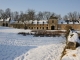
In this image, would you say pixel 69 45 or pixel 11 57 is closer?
pixel 11 57

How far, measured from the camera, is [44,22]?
242 feet

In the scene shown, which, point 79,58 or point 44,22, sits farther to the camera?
point 44,22

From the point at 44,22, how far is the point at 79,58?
205 feet

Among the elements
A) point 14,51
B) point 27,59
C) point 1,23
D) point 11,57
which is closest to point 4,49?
point 14,51

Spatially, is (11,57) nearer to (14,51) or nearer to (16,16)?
(14,51)

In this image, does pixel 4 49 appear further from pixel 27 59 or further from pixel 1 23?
pixel 1 23

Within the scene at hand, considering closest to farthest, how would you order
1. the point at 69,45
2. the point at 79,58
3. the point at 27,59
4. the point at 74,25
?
the point at 79,58
the point at 27,59
the point at 69,45
the point at 74,25

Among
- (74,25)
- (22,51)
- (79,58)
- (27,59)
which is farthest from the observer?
(74,25)

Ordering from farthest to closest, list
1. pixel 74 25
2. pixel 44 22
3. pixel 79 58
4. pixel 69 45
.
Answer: pixel 44 22 < pixel 74 25 < pixel 69 45 < pixel 79 58

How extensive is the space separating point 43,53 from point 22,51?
7.35 ft

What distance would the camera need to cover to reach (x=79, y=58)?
11.5 m

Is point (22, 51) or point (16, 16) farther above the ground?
point (16, 16)

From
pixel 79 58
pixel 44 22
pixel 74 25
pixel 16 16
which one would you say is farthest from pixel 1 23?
pixel 79 58

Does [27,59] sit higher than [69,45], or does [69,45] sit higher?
[69,45]
